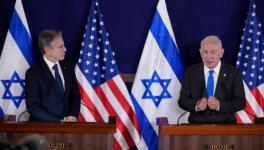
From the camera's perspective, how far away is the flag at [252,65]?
5.40m

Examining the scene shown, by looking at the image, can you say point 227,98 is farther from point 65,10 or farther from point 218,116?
point 65,10

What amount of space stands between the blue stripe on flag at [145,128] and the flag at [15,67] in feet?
3.99

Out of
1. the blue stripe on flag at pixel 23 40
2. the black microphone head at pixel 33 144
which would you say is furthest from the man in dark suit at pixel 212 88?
the black microphone head at pixel 33 144

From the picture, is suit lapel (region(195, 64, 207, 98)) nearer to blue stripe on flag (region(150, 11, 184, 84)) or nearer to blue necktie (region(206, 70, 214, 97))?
blue necktie (region(206, 70, 214, 97))

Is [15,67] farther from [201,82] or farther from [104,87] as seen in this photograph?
[201,82]

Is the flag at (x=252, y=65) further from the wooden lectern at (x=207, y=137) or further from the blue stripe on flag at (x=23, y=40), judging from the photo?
the blue stripe on flag at (x=23, y=40)

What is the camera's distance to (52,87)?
4582mm

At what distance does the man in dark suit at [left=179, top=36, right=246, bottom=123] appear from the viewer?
4488 mm

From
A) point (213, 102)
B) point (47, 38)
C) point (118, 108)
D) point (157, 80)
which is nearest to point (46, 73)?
point (47, 38)

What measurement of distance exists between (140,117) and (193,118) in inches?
38.8

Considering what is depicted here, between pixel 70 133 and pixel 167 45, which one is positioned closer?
pixel 70 133

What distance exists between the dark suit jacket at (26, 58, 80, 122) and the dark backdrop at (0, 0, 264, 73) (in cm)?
91

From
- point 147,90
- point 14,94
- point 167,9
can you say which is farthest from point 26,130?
point 167,9

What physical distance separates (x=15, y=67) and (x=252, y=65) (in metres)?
2.59
